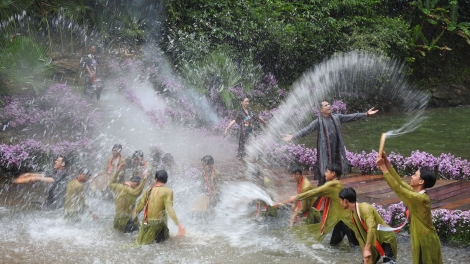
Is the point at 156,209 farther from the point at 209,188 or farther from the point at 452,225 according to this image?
the point at 452,225

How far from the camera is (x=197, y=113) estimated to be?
1648 centimetres

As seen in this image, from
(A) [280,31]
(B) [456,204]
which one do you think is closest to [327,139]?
(B) [456,204]

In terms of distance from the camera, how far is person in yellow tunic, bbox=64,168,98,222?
785 cm

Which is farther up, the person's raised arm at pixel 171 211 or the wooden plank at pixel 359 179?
the wooden plank at pixel 359 179

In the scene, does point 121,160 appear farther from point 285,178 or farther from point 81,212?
A: point 285,178

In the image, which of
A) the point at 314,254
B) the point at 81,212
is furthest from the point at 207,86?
the point at 314,254

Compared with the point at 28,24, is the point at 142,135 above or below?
below

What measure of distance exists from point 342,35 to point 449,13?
733cm

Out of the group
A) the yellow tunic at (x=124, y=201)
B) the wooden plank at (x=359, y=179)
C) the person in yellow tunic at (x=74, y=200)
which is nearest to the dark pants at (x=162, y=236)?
the yellow tunic at (x=124, y=201)

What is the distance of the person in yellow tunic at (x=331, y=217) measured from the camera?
6.57m

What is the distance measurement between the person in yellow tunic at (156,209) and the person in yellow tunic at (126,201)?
1.91ft

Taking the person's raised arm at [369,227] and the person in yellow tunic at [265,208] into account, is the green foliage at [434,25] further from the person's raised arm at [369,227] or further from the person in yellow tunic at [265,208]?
the person's raised arm at [369,227]

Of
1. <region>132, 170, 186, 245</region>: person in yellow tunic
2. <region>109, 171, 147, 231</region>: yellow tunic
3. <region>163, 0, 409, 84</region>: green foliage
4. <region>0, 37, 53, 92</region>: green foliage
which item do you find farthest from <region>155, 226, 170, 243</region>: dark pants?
<region>163, 0, 409, 84</region>: green foliage

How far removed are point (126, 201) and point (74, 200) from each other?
0.85 meters
